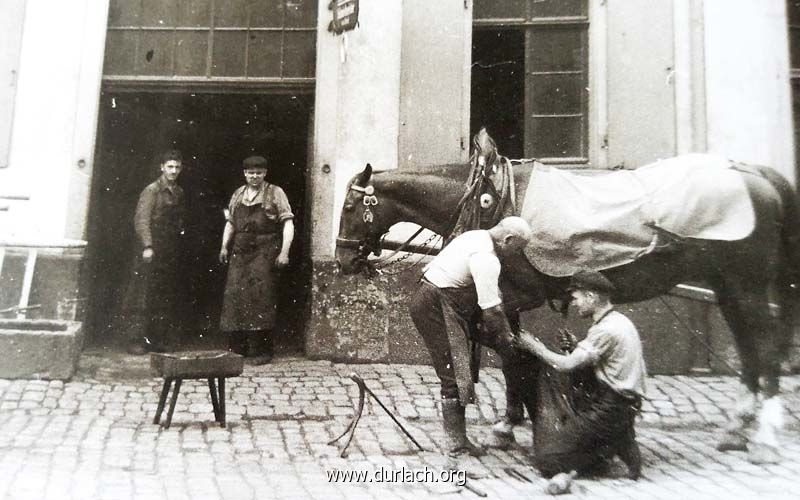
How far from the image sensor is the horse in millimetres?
4461

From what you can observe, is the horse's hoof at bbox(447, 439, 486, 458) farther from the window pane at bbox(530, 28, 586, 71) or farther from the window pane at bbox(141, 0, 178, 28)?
the window pane at bbox(141, 0, 178, 28)

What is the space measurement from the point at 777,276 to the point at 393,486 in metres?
3.12

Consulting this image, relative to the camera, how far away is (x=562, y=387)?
3.89m

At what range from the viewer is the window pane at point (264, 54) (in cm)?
693

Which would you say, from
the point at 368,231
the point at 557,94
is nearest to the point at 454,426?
the point at 368,231

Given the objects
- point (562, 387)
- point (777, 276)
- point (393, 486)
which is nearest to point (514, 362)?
point (562, 387)

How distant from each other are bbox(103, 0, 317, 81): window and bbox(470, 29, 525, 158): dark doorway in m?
1.78

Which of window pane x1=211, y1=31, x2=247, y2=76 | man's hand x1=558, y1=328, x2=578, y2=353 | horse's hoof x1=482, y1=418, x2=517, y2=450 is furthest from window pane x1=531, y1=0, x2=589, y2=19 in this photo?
horse's hoof x1=482, y1=418, x2=517, y2=450

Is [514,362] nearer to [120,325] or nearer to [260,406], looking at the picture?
[260,406]

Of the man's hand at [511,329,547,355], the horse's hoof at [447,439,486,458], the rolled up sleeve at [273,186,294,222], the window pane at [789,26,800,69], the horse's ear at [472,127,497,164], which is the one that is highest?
the window pane at [789,26,800,69]

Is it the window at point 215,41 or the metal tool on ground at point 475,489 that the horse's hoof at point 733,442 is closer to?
the metal tool on ground at point 475,489

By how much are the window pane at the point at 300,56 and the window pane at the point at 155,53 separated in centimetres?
121

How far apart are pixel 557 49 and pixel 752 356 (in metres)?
3.69

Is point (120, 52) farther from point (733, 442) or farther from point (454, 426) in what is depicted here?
point (733, 442)
